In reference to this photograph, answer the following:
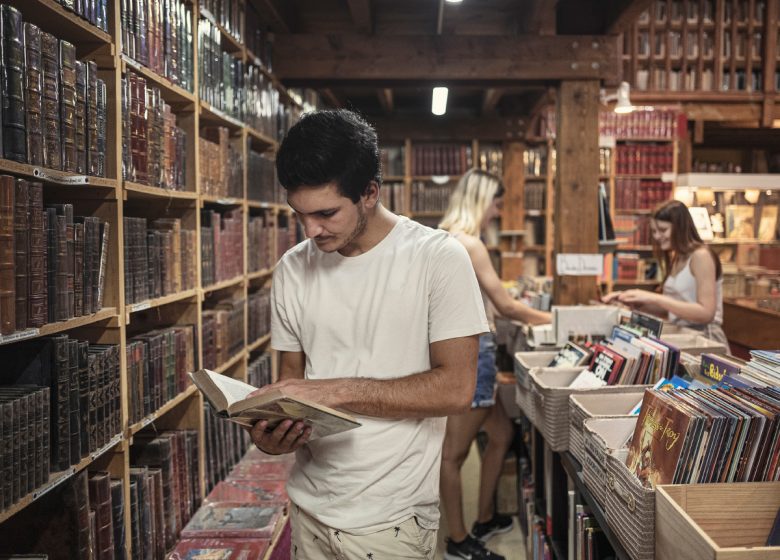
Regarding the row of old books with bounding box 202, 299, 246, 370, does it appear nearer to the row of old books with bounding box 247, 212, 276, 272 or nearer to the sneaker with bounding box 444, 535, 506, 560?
the row of old books with bounding box 247, 212, 276, 272

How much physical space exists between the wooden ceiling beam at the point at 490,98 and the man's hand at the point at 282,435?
5.18 metres

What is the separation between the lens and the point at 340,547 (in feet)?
4.61

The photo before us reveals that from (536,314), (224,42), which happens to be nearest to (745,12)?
(536,314)

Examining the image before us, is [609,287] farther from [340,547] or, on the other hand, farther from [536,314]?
[340,547]

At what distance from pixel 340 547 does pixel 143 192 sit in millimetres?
1233

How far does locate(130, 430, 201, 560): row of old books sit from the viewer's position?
209 centimetres

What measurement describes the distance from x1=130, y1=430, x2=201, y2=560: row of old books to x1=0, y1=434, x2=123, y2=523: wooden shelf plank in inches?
12.0

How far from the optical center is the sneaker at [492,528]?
3.30 meters

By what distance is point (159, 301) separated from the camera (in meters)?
2.18

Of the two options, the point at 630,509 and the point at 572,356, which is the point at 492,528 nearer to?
the point at 572,356

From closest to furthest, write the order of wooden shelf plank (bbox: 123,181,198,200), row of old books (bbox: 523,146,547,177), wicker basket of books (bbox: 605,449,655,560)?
wicker basket of books (bbox: 605,449,655,560) < wooden shelf plank (bbox: 123,181,198,200) < row of old books (bbox: 523,146,547,177)

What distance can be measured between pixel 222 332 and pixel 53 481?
1401 millimetres

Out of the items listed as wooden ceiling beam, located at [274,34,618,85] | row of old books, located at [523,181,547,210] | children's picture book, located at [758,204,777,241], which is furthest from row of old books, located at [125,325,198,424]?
children's picture book, located at [758,204,777,241]

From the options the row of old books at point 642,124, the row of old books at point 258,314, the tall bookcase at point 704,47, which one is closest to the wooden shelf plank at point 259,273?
the row of old books at point 258,314
